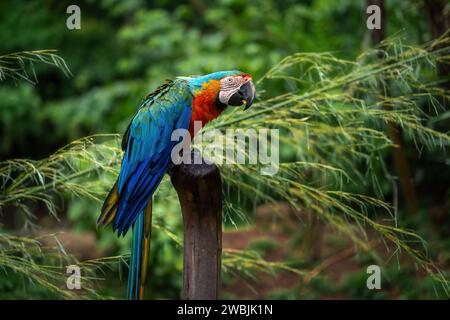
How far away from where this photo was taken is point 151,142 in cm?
251

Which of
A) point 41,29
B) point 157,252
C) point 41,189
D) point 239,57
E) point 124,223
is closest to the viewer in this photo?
point 124,223

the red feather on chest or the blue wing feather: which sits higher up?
the red feather on chest

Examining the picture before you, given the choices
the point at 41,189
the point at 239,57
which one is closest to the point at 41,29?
the point at 239,57

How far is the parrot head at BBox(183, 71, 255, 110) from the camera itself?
2.51 m

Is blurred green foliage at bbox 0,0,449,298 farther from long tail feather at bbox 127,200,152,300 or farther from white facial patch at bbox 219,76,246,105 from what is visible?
white facial patch at bbox 219,76,246,105

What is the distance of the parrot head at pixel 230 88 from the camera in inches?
99.0

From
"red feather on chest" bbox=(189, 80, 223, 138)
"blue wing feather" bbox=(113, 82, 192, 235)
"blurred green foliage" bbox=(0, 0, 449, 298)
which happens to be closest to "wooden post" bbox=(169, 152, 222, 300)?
"blue wing feather" bbox=(113, 82, 192, 235)

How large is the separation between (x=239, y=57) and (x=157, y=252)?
1795mm

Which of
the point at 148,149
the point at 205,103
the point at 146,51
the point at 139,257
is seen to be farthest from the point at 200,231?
the point at 146,51

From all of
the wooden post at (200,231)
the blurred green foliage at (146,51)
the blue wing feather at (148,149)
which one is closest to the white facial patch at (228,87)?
the blue wing feather at (148,149)

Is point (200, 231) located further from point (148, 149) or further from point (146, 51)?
point (146, 51)

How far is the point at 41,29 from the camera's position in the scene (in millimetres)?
5828

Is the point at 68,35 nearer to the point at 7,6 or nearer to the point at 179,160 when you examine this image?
the point at 7,6

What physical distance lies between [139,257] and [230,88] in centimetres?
76
